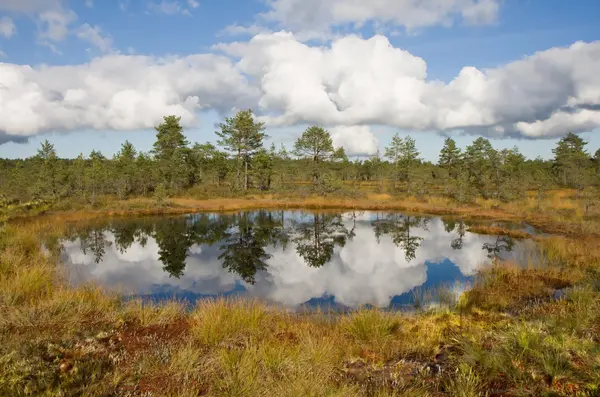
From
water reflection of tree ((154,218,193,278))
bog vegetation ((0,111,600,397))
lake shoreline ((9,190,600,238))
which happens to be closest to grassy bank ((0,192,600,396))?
bog vegetation ((0,111,600,397))

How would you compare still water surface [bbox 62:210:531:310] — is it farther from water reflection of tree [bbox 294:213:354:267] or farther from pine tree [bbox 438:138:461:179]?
pine tree [bbox 438:138:461:179]

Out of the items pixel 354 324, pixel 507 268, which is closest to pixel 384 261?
pixel 507 268

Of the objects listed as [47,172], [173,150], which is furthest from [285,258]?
[173,150]

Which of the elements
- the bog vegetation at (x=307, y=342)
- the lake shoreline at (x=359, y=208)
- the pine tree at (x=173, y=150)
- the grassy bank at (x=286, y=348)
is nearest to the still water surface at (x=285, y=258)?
the bog vegetation at (x=307, y=342)

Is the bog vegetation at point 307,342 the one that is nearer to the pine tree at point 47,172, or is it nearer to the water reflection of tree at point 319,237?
the water reflection of tree at point 319,237

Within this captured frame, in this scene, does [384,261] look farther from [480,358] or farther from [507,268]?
[480,358]

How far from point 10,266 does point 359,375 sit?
10.6 metres

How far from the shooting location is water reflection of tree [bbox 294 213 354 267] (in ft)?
59.9

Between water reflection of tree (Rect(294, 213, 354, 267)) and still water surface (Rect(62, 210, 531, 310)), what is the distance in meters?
0.07

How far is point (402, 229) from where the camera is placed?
26.3 m

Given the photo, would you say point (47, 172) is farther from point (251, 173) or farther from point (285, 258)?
point (285, 258)

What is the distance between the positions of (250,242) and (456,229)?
1666 cm

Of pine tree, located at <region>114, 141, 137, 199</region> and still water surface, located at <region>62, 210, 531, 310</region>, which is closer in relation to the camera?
still water surface, located at <region>62, 210, 531, 310</region>

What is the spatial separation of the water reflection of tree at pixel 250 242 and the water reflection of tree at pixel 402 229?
7.67 metres
